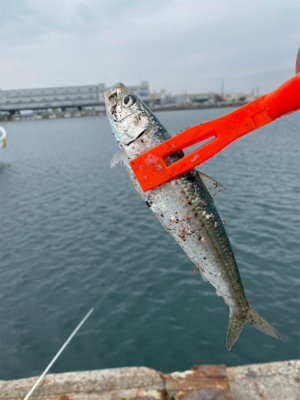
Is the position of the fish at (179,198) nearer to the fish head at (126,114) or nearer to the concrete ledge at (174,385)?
the fish head at (126,114)

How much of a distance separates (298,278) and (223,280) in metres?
9.38

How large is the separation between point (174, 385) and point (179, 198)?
444 centimetres

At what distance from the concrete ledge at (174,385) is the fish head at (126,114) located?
4.96 metres

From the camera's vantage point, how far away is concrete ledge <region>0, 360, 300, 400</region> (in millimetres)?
5324

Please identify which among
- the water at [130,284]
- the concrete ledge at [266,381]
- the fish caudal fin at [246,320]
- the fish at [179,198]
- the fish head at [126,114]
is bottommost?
the water at [130,284]

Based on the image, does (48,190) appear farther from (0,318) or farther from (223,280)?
(223,280)

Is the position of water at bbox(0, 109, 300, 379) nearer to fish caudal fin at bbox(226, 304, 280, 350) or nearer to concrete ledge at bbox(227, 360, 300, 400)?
concrete ledge at bbox(227, 360, 300, 400)

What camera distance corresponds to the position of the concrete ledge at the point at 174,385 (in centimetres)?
532

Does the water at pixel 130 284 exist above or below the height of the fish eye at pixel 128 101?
below

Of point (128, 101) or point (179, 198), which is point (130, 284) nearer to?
point (179, 198)

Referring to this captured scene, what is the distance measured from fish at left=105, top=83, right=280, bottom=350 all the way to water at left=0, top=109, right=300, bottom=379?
582 cm

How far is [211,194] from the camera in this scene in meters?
3.43

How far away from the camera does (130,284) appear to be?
37.9ft

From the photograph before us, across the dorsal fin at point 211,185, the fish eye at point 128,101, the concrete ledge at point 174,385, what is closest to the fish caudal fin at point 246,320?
the dorsal fin at point 211,185
